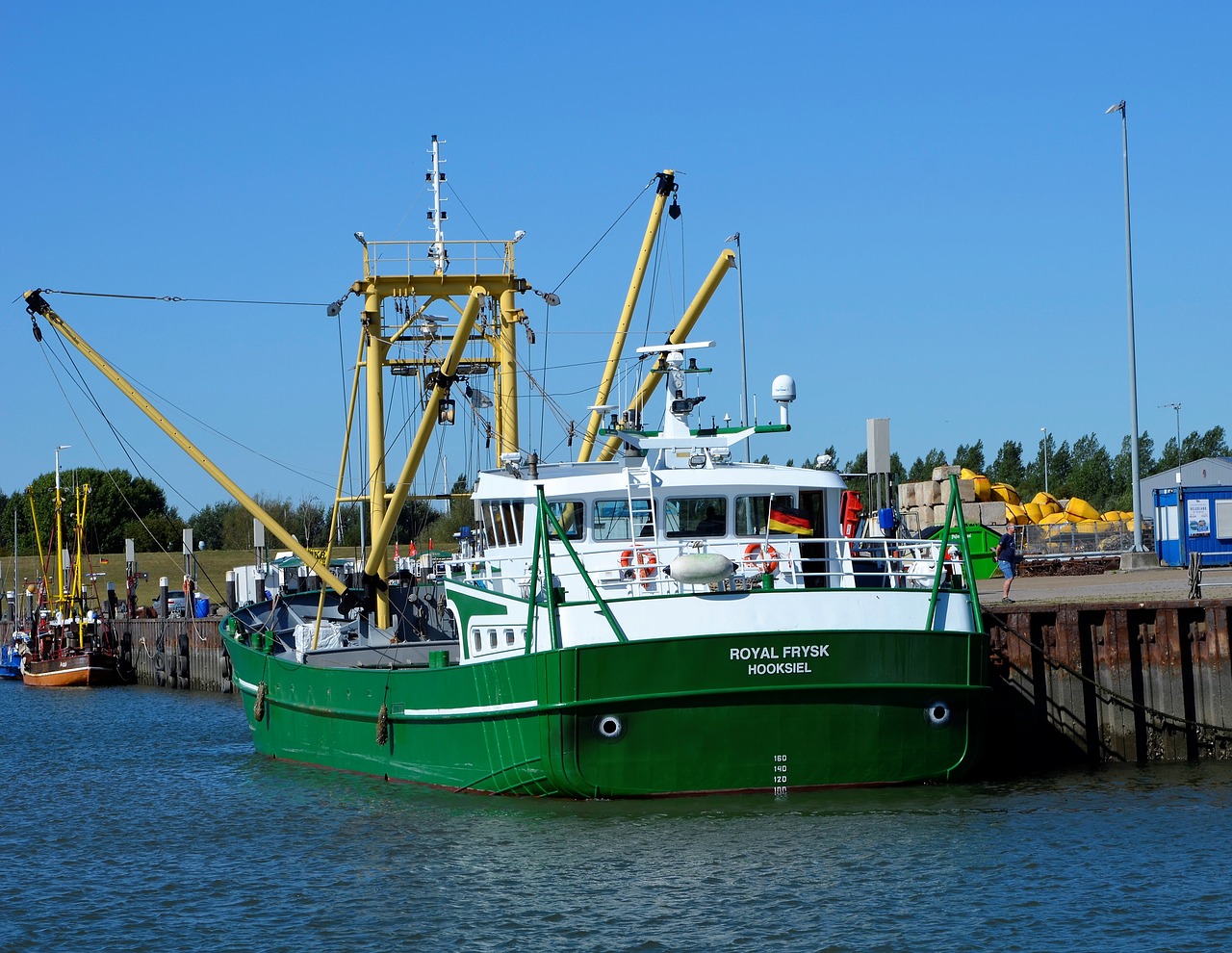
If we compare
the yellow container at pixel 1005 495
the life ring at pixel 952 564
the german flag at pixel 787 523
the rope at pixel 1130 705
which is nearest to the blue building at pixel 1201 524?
the rope at pixel 1130 705

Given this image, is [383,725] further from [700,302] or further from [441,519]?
[441,519]

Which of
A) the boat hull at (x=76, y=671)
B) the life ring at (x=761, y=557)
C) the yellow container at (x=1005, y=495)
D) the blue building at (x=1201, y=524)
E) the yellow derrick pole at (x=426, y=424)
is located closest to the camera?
the life ring at (x=761, y=557)

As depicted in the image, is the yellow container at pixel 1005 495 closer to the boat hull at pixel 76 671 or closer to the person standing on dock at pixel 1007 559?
the person standing on dock at pixel 1007 559

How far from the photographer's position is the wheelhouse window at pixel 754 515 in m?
18.5

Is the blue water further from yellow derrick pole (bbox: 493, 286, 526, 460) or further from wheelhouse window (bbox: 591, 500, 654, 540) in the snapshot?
yellow derrick pole (bbox: 493, 286, 526, 460)

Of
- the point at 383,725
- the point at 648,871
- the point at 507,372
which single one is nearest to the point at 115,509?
the point at 507,372

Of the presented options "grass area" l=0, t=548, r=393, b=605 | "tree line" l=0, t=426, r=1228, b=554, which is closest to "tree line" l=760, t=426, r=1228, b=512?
"tree line" l=0, t=426, r=1228, b=554

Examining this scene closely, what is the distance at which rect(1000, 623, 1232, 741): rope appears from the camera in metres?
19.2

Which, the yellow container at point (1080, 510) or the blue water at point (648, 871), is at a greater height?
the yellow container at point (1080, 510)

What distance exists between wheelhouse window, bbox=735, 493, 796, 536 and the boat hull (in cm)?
3367

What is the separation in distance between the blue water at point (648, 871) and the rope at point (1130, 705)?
A: 66cm

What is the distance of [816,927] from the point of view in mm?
12367

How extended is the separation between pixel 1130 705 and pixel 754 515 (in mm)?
5562

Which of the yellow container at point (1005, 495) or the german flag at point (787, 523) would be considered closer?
the german flag at point (787, 523)
